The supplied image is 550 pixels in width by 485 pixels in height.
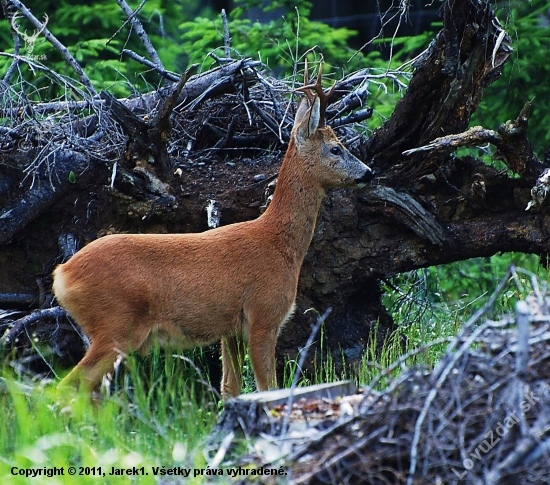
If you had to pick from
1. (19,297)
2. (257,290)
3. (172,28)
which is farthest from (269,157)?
(172,28)

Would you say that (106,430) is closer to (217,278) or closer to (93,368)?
(93,368)

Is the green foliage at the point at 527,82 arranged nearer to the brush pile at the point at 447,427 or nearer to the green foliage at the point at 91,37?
the green foliage at the point at 91,37

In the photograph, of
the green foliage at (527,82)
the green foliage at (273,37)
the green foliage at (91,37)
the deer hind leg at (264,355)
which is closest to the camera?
the deer hind leg at (264,355)

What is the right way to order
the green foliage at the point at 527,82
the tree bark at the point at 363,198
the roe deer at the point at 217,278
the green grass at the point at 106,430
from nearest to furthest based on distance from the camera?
the green grass at the point at 106,430 → the roe deer at the point at 217,278 → the tree bark at the point at 363,198 → the green foliage at the point at 527,82

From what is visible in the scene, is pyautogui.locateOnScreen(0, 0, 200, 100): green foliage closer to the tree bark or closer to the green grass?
the tree bark

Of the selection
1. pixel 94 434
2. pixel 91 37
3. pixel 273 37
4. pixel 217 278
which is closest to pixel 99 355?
pixel 217 278

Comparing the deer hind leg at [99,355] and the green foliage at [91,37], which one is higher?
the green foliage at [91,37]

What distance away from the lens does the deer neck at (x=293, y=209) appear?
663 centimetres

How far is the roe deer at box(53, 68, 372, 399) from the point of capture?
588 cm

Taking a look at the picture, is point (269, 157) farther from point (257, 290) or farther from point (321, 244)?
point (257, 290)

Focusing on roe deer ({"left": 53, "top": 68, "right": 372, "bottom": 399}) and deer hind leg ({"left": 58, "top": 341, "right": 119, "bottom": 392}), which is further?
roe deer ({"left": 53, "top": 68, "right": 372, "bottom": 399})

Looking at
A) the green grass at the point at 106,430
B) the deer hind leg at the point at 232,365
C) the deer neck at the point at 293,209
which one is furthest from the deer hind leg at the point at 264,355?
the deer neck at the point at 293,209

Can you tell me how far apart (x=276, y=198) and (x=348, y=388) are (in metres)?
2.47

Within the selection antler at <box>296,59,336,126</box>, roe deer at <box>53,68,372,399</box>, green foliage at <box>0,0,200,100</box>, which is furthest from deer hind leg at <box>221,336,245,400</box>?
green foliage at <box>0,0,200,100</box>
